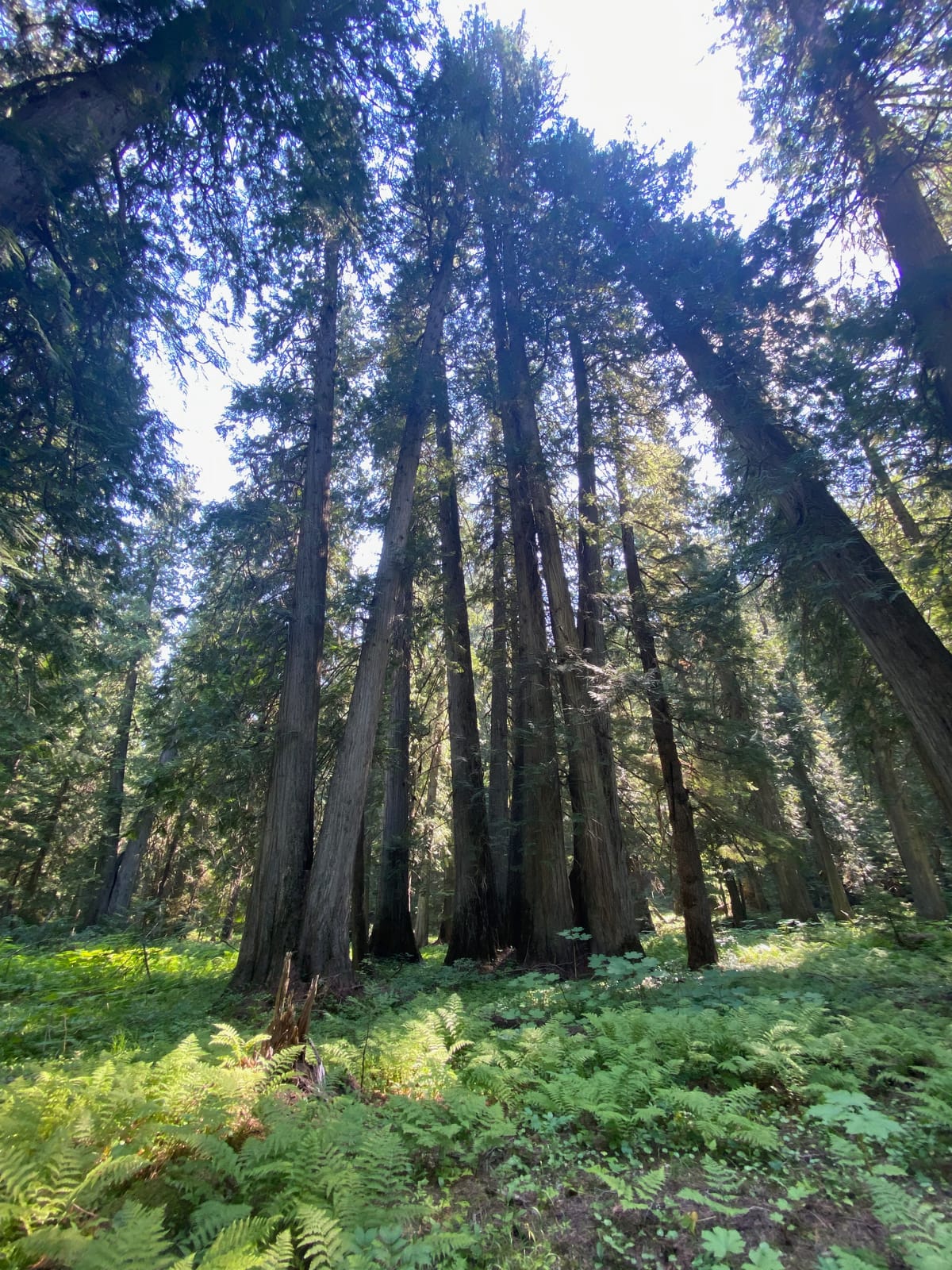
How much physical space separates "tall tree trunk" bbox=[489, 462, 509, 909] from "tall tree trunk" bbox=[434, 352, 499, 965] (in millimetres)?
722

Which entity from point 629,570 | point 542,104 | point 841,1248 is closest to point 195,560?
point 629,570

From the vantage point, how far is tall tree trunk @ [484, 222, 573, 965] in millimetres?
8531

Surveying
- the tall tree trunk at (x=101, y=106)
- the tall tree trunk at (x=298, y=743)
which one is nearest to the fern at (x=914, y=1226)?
the tall tree trunk at (x=298, y=743)

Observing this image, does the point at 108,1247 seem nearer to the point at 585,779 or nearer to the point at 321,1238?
the point at 321,1238

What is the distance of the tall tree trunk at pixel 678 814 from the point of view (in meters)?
7.43

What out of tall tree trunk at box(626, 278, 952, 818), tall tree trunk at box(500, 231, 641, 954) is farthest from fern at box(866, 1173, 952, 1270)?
tall tree trunk at box(500, 231, 641, 954)

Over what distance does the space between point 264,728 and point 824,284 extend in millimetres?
10085

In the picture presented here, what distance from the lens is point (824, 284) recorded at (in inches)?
300

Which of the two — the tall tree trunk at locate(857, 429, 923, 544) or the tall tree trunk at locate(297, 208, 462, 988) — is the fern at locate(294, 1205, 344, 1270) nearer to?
the tall tree trunk at locate(297, 208, 462, 988)

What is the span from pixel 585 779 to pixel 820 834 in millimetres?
9833

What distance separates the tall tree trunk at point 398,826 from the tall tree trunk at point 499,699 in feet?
5.72

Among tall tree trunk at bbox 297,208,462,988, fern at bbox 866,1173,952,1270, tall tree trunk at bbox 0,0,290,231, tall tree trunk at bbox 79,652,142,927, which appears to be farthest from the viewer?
tall tree trunk at bbox 79,652,142,927

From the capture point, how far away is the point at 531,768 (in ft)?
28.7

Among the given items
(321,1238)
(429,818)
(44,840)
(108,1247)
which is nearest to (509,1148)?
(321,1238)
